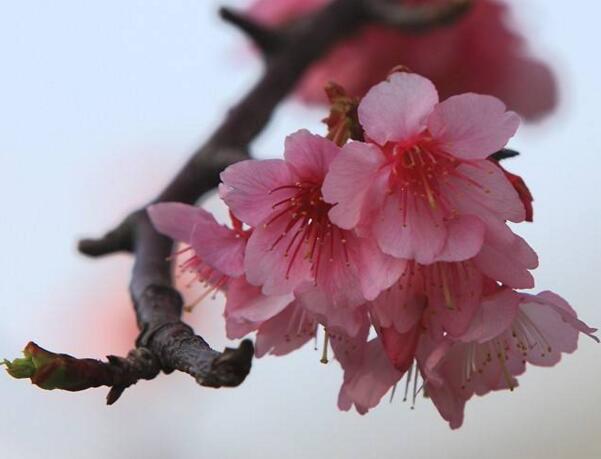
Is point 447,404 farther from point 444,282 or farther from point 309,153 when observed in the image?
point 309,153

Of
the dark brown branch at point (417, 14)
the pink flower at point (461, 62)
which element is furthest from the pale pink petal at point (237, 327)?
the pink flower at point (461, 62)

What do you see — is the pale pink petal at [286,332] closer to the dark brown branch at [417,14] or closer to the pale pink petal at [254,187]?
the pale pink petal at [254,187]

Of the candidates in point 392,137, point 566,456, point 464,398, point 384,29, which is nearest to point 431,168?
point 392,137

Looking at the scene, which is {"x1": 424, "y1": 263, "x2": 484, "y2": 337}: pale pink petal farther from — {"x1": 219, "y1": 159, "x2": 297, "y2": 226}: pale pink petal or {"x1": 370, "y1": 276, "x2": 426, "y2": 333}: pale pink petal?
{"x1": 219, "y1": 159, "x2": 297, "y2": 226}: pale pink petal

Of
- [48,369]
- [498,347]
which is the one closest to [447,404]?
[498,347]

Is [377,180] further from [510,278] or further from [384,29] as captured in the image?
[384,29]

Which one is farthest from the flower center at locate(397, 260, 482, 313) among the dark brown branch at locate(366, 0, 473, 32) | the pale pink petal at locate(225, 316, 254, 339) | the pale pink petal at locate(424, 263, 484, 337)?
the dark brown branch at locate(366, 0, 473, 32)
